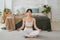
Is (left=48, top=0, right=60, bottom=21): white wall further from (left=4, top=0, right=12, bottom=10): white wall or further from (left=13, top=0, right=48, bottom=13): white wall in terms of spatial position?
(left=4, top=0, right=12, bottom=10): white wall

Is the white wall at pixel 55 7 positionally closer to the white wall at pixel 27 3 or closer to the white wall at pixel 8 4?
the white wall at pixel 27 3

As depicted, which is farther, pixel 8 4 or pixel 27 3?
Result: pixel 27 3

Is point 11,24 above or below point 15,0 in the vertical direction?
below

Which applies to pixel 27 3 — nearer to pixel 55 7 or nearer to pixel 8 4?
pixel 8 4

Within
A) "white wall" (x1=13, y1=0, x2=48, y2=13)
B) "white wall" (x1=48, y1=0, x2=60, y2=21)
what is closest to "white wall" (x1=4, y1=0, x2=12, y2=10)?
"white wall" (x1=13, y1=0, x2=48, y2=13)

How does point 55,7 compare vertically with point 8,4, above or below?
below

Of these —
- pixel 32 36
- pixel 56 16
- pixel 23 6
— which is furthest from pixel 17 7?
pixel 32 36

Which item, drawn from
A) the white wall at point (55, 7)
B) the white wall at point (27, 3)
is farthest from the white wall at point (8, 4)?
the white wall at point (55, 7)

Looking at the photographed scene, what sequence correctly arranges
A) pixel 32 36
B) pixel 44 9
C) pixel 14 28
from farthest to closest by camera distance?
pixel 44 9 < pixel 14 28 < pixel 32 36

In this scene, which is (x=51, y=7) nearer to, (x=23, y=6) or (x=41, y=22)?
(x=23, y=6)

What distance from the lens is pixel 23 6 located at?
351 inches

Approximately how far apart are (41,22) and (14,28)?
1.03m

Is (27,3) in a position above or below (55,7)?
above

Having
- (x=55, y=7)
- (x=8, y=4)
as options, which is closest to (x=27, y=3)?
(x=8, y=4)
